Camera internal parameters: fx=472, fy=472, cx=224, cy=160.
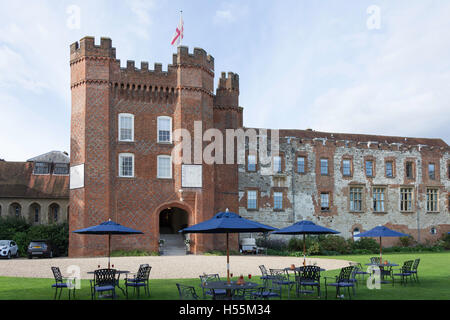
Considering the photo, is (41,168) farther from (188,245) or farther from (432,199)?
(432,199)

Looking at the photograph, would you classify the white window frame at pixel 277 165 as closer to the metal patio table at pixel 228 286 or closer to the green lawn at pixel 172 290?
the green lawn at pixel 172 290

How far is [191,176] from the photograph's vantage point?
33.9 m

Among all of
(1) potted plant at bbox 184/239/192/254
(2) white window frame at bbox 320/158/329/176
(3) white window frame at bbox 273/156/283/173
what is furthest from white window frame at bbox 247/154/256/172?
(1) potted plant at bbox 184/239/192/254

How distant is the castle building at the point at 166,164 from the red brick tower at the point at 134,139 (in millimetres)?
70

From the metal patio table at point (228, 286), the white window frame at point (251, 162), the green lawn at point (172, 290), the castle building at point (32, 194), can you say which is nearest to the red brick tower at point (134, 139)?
the white window frame at point (251, 162)

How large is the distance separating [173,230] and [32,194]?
12.6 meters

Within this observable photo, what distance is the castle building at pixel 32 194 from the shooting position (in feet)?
132

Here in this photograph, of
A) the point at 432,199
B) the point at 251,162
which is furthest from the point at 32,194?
the point at 432,199

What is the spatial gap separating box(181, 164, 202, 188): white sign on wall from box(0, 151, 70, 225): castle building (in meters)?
13.1

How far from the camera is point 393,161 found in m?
44.7

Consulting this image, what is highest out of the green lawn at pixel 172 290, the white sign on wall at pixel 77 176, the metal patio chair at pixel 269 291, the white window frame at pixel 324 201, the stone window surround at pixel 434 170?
the stone window surround at pixel 434 170
